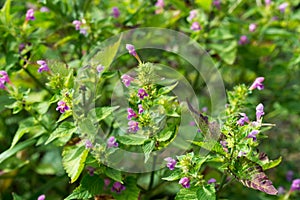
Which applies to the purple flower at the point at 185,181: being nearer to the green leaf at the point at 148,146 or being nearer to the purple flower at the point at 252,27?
the green leaf at the point at 148,146

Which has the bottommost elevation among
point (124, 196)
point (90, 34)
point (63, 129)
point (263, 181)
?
point (124, 196)

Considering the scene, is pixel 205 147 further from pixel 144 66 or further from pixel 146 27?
pixel 146 27

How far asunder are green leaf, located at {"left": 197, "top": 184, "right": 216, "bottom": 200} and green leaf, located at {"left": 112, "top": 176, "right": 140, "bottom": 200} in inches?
10.9

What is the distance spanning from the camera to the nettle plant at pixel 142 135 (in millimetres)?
1405

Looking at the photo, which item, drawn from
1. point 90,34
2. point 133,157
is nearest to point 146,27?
point 90,34

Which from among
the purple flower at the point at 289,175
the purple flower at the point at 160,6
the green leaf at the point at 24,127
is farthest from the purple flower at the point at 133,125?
the purple flower at the point at 289,175

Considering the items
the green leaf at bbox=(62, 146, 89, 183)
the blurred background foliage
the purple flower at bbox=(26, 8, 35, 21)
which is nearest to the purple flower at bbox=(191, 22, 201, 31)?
the blurred background foliage

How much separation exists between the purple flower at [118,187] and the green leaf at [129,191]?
0.04ft

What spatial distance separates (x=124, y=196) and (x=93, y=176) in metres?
0.13

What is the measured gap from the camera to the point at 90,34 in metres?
2.05

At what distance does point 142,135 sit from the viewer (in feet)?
5.09

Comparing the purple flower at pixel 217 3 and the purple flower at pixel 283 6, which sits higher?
the purple flower at pixel 217 3

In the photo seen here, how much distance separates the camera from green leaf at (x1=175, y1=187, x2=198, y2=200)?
1448mm

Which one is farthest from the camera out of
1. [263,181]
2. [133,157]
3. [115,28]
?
[115,28]
